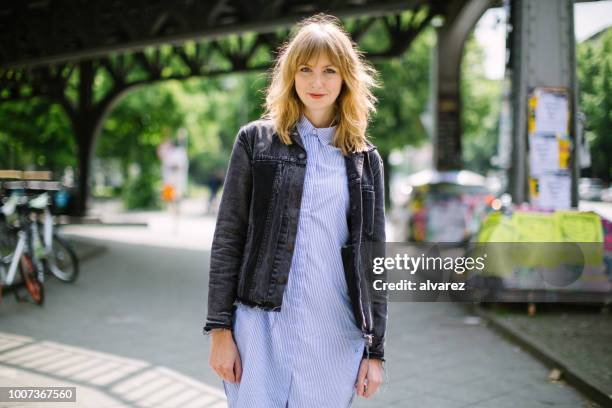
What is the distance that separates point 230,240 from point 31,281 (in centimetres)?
689

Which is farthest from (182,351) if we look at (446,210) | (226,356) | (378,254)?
(446,210)

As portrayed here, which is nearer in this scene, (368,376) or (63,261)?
(368,376)

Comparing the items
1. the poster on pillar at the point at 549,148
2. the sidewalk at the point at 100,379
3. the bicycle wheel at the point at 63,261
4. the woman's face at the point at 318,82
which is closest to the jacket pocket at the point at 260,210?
the woman's face at the point at 318,82

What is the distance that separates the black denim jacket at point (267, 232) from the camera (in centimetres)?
213

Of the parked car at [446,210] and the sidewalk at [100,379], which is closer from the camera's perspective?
the sidewalk at [100,379]

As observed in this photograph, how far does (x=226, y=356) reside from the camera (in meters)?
2.19

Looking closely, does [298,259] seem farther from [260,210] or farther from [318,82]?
[318,82]

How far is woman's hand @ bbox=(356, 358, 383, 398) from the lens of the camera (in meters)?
2.25

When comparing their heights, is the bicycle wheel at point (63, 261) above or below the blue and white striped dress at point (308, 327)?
below

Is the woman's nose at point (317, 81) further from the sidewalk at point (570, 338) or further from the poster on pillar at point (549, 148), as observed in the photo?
the poster on pillar at point (549, 148)

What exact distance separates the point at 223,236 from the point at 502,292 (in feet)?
19.2

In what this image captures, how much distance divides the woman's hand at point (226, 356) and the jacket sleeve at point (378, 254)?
433 millimetres

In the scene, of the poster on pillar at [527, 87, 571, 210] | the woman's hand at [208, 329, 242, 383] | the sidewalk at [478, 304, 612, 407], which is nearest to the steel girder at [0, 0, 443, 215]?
the poster on pillar at [527, 87, 571, 210]

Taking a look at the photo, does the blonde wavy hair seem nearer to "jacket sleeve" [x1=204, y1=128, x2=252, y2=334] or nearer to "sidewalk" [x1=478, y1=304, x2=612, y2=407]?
"jacket sleeve" [x1=204, y1=128, x2=252, y2=334]
